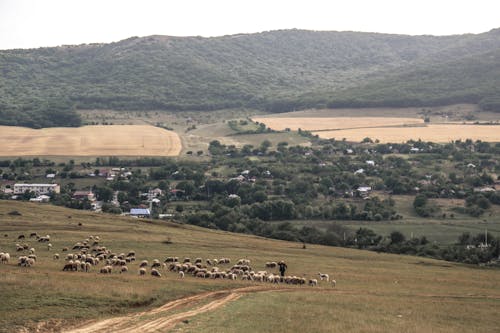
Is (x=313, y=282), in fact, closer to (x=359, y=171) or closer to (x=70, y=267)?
(x=70, y=267)

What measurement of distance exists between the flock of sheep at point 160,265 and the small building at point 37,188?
240 feet

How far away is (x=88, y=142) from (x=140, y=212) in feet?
197

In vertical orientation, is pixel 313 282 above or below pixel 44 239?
below

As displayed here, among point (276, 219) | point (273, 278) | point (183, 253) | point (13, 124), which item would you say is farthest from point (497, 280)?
point (13, 124)

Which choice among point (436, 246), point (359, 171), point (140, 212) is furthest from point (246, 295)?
point (359, 171)

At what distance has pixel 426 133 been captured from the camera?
616 feet

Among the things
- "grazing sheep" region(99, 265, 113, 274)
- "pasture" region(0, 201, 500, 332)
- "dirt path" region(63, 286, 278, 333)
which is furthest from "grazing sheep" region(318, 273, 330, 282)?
"grazing sheep" region(99, 265, 113, 274)

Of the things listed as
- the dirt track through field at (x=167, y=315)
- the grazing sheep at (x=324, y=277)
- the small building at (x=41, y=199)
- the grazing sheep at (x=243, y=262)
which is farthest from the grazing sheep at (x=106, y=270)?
the small building at (x=41, y=199)

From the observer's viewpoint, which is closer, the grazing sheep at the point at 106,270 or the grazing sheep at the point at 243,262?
the grazing sheep at the point at 106,270

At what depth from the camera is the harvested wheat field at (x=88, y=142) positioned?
157750 mm

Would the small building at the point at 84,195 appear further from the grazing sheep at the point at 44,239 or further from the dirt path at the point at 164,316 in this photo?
the dirt path at the point at 164,316

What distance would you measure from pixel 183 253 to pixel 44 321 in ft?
93.2

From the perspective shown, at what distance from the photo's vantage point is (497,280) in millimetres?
55719

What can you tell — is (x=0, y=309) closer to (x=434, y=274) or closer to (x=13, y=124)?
(x=434, y=274)
